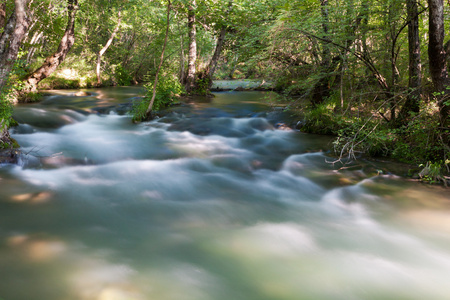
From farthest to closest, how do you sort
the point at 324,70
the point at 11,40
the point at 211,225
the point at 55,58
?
the point at 55,58 → the point at 324,70 → the point at 11,40 → the point at 211,225

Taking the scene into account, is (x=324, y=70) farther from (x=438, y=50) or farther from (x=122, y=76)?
(x=122, y=76)

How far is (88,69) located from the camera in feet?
64.5

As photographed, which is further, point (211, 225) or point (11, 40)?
point (11, 40)

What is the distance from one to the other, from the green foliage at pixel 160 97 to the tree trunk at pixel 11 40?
3.95 m

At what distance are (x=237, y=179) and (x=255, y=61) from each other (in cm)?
332

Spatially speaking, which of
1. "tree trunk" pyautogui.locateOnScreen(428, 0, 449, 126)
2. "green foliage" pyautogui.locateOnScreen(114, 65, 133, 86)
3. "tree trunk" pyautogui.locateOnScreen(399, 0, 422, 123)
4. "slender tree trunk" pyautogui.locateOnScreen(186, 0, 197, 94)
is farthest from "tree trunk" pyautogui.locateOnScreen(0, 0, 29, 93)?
"green foliage" pyautogui.locateOnScreen(114, 65, 133, 86)

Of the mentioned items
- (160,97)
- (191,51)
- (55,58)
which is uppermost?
(191,51)

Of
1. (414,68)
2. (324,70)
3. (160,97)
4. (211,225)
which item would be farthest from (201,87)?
(211,225)

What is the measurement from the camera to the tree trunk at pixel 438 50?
5039 mm

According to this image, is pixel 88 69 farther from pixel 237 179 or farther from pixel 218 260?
pixel 218 260

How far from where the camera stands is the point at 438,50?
522 centimetres

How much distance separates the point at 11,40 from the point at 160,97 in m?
5.26

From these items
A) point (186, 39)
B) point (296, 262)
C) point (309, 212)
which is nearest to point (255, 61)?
point (309, 212)

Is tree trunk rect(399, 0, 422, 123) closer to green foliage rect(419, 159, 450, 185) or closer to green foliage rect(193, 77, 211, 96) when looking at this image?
green foliage rect(419, 159, 450, 185)
